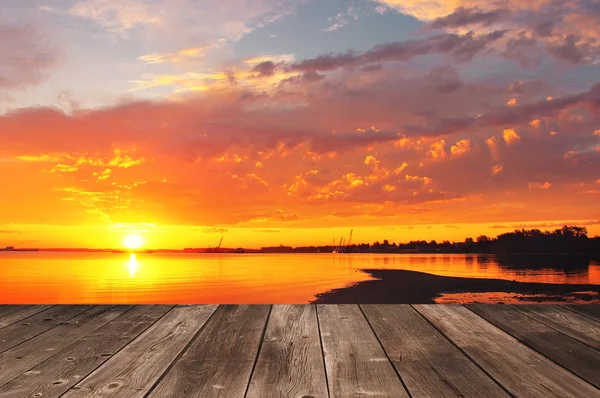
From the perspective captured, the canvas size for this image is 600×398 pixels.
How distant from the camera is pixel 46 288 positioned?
29016 millimetres

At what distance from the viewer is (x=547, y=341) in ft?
10.1

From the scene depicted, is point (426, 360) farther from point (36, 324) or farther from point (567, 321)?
point (36, 324)

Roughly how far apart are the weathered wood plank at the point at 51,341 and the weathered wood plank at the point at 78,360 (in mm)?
55

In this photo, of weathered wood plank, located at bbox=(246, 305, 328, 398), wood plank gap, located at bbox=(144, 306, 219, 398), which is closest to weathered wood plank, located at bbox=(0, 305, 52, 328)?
wood plank gap, located at bbox=(144, 306, 219, 398)

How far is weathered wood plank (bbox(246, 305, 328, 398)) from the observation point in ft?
7.17

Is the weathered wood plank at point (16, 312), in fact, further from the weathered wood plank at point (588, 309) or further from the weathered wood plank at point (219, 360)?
the weathered wood plank at point (588, 309)

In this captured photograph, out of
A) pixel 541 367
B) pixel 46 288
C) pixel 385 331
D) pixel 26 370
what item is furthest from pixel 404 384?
pixel 46 288

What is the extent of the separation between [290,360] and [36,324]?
6.38 feet

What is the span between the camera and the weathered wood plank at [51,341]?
101 inches

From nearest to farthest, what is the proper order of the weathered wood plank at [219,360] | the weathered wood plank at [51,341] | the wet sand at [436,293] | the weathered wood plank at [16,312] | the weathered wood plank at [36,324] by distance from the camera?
1. the weathered wood plank at [219,360]
2. the weathered wood plank at [51,341]
3. the weathered wood plank at [36,324]
4. the weathered wood plank at [16,312]
5. the wet sand at [436,293]

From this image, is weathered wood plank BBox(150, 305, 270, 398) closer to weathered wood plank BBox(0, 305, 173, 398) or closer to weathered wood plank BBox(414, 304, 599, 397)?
weathered wood plank BBox(0, 305, 173, 398)

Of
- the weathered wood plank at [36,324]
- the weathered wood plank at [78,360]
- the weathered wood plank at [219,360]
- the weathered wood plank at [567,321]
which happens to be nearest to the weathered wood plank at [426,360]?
the weathered wood plank at [219,360]

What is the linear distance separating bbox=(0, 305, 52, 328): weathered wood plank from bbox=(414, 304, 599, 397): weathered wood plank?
9.45 ft

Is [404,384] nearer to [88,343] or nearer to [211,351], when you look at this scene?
[211,351]
